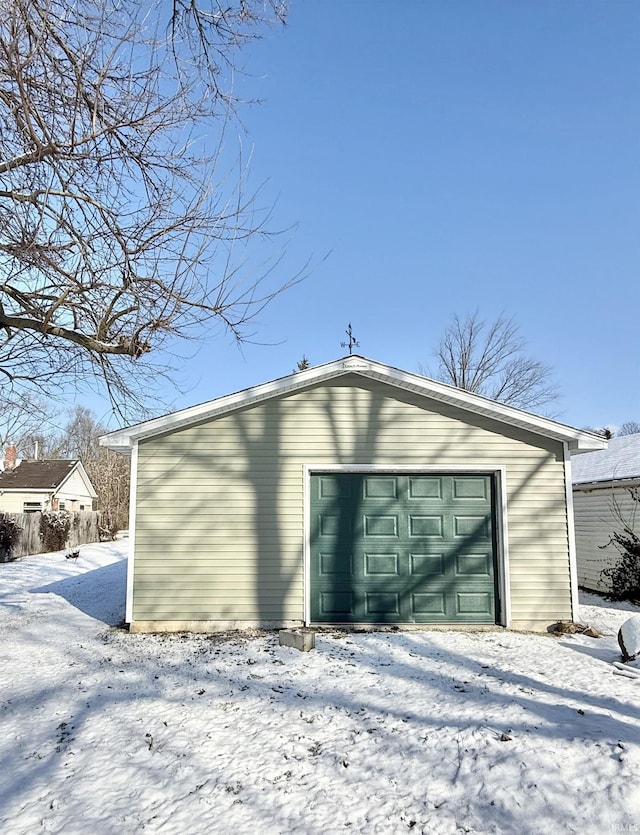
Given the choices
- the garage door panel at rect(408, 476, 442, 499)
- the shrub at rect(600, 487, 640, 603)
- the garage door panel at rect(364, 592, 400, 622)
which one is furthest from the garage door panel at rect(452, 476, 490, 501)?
the shrub at rect(600, 487, 640, 603)

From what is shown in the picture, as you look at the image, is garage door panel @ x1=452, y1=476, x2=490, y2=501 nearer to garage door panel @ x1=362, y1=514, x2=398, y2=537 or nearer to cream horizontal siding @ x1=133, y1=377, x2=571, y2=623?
cream horizontal siding @ x1=133, y1=377, x2=571, y2=623

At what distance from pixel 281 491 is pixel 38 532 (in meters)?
17.2

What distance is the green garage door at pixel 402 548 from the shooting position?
7512 mm

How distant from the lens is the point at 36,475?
2697 centimetres

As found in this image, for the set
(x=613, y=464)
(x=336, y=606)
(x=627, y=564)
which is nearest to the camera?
(x=336, y=606)

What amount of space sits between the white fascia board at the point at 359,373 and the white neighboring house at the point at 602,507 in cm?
443

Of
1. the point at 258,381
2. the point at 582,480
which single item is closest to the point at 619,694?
the point at 258,381

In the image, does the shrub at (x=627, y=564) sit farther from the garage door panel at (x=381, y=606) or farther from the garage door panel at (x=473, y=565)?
the garage door panel at (x=381, y=606)

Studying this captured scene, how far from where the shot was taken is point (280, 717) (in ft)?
14.7

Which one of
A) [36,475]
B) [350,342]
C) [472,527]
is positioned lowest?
[472,527]

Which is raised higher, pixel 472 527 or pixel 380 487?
pixel 380 487

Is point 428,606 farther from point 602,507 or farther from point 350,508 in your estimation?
point 602,507

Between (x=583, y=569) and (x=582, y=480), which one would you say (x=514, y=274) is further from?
(x=583, y=569)

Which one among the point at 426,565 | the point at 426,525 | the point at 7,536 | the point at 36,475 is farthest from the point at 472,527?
the point at 36,475
